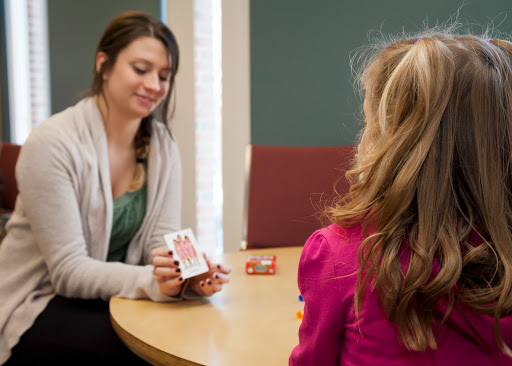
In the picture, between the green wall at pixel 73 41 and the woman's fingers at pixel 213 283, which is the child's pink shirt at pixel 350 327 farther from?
the green wall at pixel 73 41

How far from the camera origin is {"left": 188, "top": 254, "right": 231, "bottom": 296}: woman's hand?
159 cm

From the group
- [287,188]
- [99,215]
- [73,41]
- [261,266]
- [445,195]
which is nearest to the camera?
[445,195]

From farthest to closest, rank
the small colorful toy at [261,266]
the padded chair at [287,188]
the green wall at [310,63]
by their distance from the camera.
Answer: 1. the green wall at [310,63]
2. the padded chair at [287,188]
3. the small colorful toy at [261,266]

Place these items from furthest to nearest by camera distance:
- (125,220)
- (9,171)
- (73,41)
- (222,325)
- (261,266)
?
1. (73,41)
2. (9,171)
3. (125,220)
4. (261,266)
5. (222,325)

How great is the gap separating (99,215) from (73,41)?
100 inches

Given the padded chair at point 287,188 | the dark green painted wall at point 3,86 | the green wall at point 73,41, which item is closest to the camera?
the padded chair at point 287,188

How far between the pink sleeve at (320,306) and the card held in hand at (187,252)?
68cm

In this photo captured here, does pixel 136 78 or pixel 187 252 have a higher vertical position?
pixel 136 78

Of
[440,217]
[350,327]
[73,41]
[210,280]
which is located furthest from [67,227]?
[73,41]

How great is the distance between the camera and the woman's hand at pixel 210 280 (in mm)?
1592

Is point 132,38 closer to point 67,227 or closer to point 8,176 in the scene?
point 67,227

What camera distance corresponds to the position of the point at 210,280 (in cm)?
160

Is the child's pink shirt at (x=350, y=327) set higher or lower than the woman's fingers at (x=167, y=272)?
higher

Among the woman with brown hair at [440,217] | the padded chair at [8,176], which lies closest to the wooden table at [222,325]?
the woman with brown hair at [440,217]
